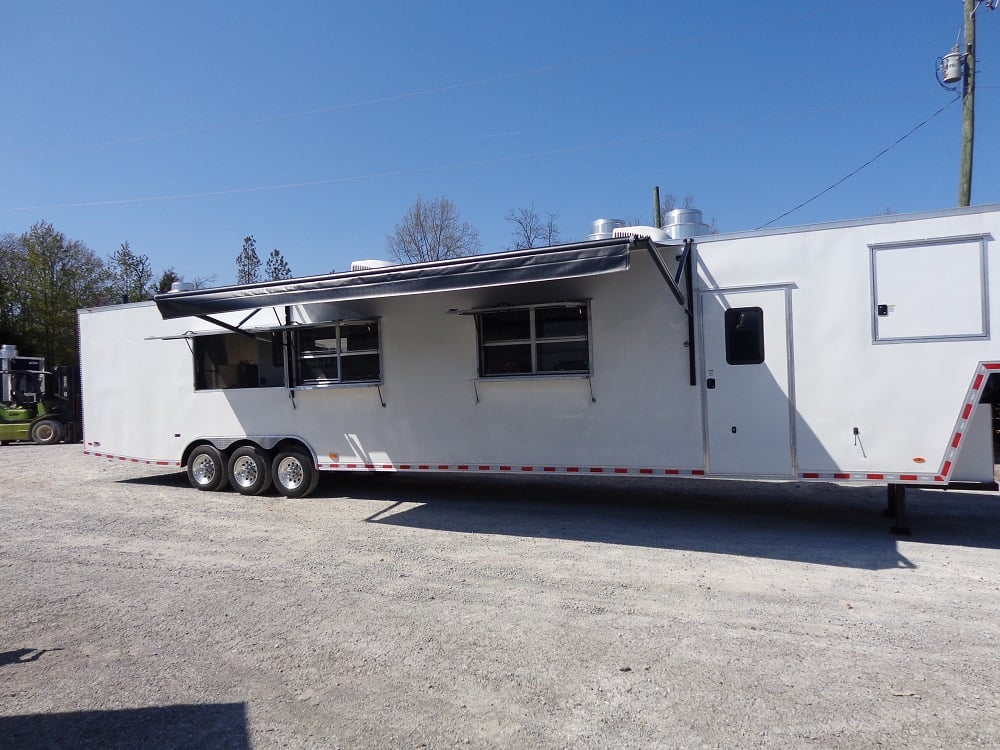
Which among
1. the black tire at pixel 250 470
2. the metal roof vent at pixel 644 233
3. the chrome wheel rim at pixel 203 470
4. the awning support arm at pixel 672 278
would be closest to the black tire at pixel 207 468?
the chrome wheel rim at pixel 203 470

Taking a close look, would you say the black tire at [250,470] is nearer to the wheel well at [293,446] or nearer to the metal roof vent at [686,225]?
the wheel well at [293,446]

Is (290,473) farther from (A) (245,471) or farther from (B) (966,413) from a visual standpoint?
(B) (966,413)

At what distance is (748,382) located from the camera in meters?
6.91

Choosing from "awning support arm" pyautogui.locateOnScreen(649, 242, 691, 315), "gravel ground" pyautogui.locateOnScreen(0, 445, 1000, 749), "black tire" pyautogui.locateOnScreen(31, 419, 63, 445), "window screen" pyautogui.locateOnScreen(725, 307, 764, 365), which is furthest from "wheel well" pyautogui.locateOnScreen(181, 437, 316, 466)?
"black tire" pyautogui.locateOnScreen(31, 419, 63, 445)

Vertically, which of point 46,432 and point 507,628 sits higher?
point 46,432

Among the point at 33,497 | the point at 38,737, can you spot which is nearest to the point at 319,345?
the point at 33,497

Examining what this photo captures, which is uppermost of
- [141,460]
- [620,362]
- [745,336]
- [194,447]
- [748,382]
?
[745,336]

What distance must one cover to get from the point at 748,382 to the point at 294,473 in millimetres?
6051

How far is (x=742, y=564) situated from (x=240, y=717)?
4.24 m

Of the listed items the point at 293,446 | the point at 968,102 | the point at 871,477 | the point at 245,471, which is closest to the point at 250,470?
the point at 245,471

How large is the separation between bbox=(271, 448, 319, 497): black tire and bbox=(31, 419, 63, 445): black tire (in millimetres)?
14031

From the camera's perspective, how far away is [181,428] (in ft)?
32.4

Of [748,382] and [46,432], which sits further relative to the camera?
[46,432]

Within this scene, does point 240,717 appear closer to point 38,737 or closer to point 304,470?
point 38,737
